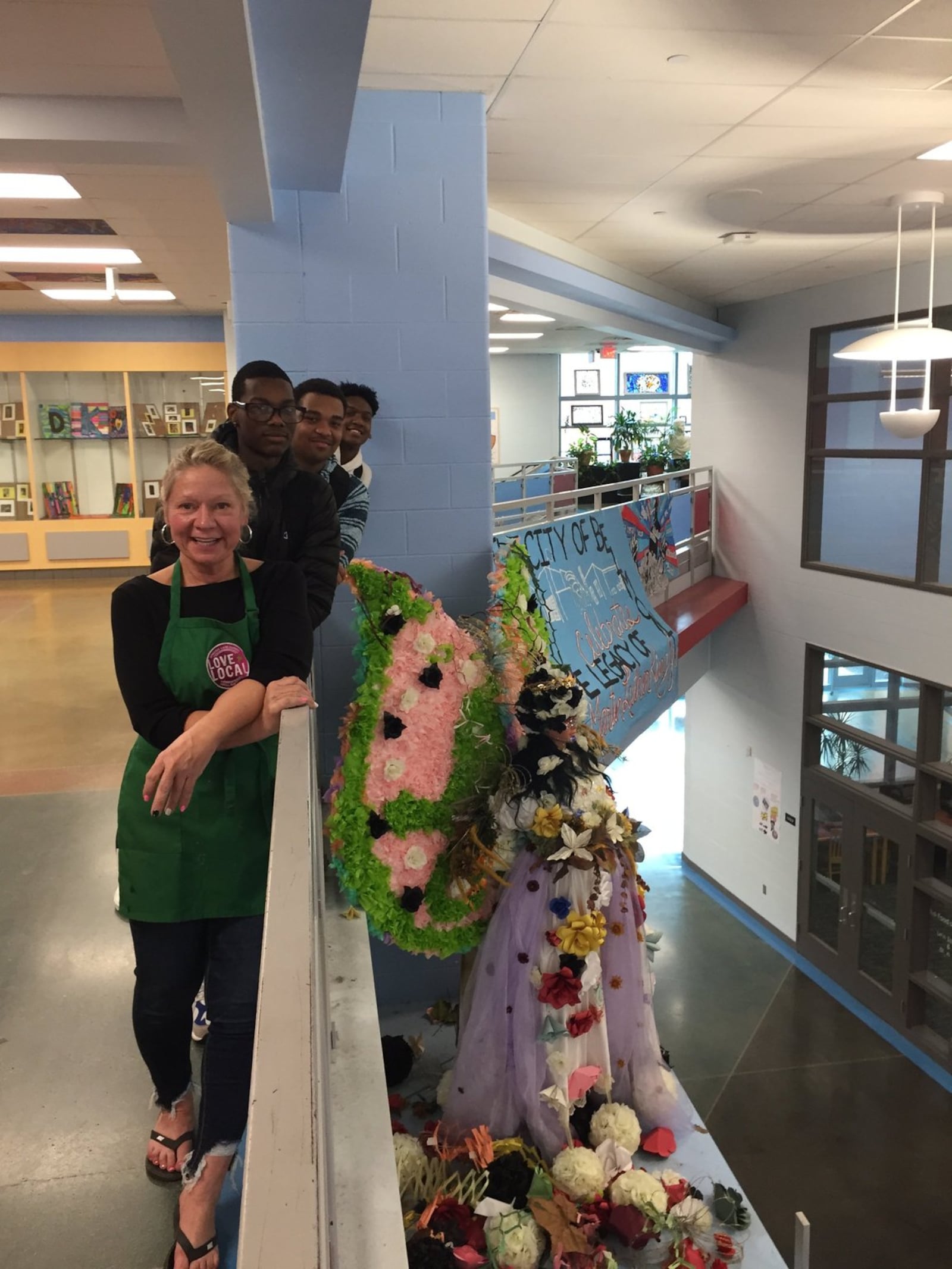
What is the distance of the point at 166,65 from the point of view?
337cm

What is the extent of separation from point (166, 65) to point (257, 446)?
1.70 meters

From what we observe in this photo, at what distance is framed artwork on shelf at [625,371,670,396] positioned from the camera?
19609 mm

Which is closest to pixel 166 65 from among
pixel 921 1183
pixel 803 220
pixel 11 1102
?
pixel 11 1102

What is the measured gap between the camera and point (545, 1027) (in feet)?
9.25

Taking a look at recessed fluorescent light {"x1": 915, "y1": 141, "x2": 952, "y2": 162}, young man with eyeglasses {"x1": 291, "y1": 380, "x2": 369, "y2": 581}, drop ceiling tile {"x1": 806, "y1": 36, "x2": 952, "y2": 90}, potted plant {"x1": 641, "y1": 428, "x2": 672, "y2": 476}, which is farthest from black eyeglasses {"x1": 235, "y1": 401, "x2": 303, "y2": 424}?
potted plant {"x1": 641, "y1": 428, "x2": 672, "y2": 476}

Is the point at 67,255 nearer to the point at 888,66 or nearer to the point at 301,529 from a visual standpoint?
the point at 888,66

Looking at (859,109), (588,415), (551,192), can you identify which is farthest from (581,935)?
(588,415)

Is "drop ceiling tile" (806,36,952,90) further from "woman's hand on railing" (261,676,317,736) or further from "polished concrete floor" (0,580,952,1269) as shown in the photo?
"polished concrete floor" (0,580,952,1269)

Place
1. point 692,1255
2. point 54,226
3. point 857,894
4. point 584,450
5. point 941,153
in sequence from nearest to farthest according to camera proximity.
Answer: point 692,1255 → point 941,153 → point 54,226 → point 857,894 → point 584,450

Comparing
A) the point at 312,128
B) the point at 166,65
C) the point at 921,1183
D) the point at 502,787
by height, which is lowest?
the point at 921,1183

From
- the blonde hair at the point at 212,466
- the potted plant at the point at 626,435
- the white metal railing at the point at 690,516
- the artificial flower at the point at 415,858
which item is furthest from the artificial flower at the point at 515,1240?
the potted plant at the point at 626,435

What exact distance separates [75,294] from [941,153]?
8.23 meters

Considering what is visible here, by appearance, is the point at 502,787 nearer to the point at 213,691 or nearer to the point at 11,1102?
the point at 213,691

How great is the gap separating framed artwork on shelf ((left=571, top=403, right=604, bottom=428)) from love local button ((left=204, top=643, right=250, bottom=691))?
17.8 metres
